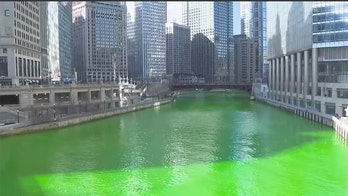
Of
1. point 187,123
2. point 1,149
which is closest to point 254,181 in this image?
point 1,149

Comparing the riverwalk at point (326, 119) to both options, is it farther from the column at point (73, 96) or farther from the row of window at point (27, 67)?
the row of window at point (27, 67)

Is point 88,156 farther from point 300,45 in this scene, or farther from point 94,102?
point 300,45

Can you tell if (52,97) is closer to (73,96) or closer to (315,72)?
(73,96)

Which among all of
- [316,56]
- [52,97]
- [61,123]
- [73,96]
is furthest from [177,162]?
[316,56]

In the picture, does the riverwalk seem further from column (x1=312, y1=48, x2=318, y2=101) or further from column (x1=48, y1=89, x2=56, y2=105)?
column (x1=48, y1=89, x2=56, y2=105)

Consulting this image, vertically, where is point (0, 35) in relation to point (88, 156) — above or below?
above

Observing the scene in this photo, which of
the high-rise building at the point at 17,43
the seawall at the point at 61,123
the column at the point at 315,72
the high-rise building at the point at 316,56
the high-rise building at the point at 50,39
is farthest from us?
the high-rise building at the point at 50,39

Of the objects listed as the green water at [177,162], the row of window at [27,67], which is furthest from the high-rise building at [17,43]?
the green water at [177,162]
